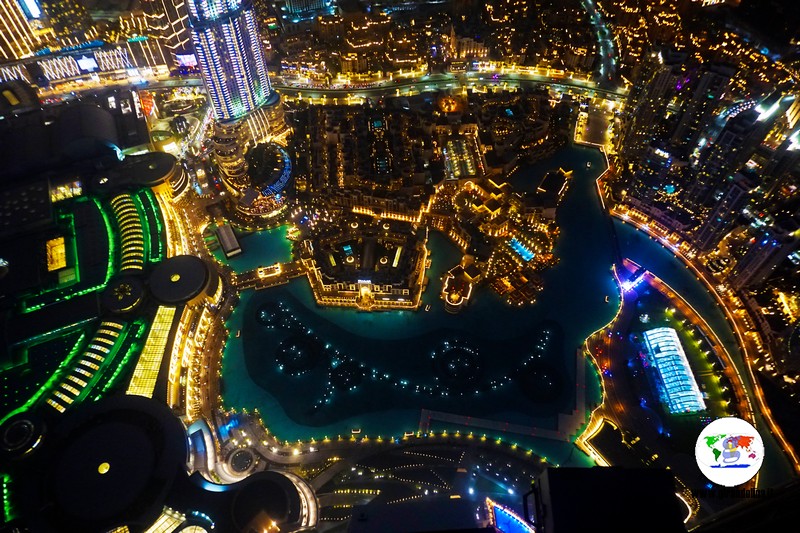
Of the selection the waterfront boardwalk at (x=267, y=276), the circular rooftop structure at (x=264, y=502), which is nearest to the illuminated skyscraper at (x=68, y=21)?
the waterfront boardwalk at (x=267, y=276)

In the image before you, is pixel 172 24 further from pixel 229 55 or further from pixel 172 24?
pixel 229 55

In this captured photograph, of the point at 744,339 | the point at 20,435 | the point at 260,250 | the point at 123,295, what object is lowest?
the point at 744,339

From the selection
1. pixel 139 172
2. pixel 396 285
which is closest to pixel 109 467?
pixel 396 285

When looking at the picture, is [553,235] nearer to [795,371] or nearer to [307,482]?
[795,371]

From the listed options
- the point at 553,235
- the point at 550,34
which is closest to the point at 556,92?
the point at 550,34

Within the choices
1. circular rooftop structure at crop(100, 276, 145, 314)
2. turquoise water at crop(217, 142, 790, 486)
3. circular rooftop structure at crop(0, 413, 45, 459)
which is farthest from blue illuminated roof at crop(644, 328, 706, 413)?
circular rooftop structure at crop(0, 413, 45, 459)

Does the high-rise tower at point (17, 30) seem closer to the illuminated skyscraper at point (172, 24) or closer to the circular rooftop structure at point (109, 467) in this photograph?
the illuminated skyscraper at point (172, 24)

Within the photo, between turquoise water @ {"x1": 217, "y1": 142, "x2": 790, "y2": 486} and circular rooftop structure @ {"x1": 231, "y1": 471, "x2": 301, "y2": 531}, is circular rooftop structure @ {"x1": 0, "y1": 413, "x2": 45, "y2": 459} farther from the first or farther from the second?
circular rooftop structure @ {"x1": 231, "y1": 471, "x2": 301, "y2": 531}
